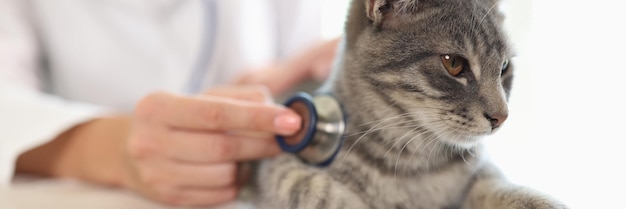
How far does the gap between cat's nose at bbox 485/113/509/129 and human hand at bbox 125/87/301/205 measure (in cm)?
27

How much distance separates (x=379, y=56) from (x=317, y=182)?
0.17m

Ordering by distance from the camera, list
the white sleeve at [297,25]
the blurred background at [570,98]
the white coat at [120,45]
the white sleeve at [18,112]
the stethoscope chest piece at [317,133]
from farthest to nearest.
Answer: the white sleeve at [297,25] < the white coat at [120,45] < the white sleeve at [18,112] < the stethoscope chest piece at [317,133] < the blurred background at [570,98]

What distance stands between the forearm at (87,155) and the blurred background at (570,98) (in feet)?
1.87

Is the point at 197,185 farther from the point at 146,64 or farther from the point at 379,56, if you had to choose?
the point at 146,64

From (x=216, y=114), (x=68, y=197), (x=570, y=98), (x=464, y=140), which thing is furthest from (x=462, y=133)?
(x=68, y=197)

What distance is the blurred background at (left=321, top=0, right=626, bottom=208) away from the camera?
57cm

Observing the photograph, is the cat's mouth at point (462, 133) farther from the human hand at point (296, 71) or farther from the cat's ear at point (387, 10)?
the human hand at point (296, 71)

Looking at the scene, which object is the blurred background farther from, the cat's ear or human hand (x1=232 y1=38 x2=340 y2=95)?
human hand (x1=232 y1=38 x2=340 y2=95)

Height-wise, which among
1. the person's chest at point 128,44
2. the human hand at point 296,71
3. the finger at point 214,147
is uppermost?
the person's chest at point 128,44

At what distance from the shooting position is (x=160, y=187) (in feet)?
2.48

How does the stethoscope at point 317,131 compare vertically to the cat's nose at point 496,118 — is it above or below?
above

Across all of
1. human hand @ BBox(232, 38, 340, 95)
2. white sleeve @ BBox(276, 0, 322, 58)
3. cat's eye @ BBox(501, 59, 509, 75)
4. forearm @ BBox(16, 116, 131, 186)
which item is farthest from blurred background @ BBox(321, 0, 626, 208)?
white sleeve @ BBox(276, 0, 322, 58)

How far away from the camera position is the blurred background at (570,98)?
573mm

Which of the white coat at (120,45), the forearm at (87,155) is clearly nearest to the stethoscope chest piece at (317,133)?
the forearm at (87,155)
